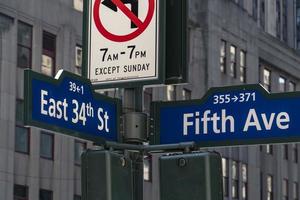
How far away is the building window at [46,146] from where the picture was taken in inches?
1413

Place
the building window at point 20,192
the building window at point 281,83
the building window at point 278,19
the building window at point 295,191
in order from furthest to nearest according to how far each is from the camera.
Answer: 1. the building window at point 278,19
2. the building window at point 295,191
3. the building window at point 281,83
4. the building window at point 20,192

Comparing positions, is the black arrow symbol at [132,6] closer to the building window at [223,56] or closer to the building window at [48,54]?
the building window at [48,54]

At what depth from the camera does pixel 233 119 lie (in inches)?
235

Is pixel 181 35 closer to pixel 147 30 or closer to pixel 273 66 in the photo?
Answer: pixel 147 30

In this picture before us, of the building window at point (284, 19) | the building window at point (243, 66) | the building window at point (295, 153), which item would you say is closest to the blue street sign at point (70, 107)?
the building window at point (243, 66)

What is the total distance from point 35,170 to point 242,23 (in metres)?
22.9

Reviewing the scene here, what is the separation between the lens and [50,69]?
122 ft

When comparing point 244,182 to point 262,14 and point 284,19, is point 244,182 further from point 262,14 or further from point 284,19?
point 284,19

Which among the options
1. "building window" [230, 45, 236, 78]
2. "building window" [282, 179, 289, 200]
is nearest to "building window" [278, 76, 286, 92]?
"building window" [282, 179, 289, 200]

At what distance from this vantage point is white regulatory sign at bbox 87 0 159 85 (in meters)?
6.04

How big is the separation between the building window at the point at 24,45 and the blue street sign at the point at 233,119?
2965cm

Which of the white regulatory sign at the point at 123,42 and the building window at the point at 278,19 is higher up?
the building window at the point at 278,19

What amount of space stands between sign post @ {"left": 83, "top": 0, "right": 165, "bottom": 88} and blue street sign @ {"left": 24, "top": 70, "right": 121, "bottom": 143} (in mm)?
258

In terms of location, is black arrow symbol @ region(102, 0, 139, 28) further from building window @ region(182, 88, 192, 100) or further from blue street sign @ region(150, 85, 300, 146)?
building window @ region(182, 88, 192, 100)
